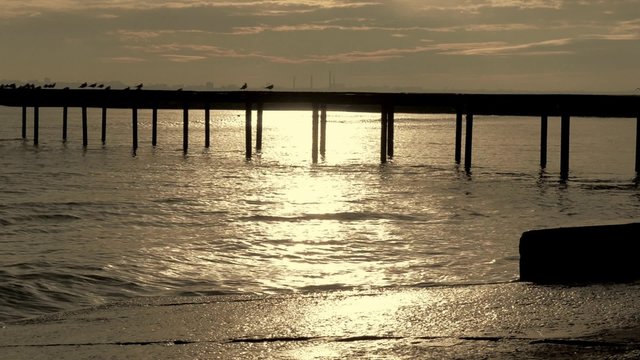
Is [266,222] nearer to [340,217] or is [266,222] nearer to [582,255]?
[340,217]

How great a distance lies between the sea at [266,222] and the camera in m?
13.7

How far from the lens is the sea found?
45.0 feet

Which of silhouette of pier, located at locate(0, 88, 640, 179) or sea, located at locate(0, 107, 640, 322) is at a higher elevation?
silhouette of pier, located at locate(0, 88, 640, 179)

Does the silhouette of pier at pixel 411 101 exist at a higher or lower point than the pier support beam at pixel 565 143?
higher

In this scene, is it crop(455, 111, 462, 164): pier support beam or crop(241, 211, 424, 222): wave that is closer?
crop(241, 211, 424, 222): wave

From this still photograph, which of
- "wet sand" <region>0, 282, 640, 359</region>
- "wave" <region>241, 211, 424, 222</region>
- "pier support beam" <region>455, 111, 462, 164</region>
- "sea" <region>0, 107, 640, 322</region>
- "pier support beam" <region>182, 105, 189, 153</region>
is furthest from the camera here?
"pier support beam" <region>182, 105, 189, 153</region>

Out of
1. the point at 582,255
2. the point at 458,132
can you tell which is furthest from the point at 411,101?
the point at 582,255

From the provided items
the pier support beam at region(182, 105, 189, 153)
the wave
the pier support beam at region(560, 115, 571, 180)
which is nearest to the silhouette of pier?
the pier support beam at region(560, 115, 571, 180)

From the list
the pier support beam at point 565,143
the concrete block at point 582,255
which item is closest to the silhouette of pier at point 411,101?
the pier support beam at point 565,143

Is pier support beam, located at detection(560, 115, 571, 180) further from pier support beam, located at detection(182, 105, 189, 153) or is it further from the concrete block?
the concrete block

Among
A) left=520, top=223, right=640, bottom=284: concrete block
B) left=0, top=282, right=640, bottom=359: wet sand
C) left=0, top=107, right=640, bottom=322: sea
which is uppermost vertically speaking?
left=520, top=223, right=640, bottom=284: concrete block

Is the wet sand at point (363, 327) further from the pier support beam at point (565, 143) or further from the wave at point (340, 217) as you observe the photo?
the pier support beam at point (565, 143)

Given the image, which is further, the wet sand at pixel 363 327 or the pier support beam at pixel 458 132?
the pier support beam at pixel 458 132

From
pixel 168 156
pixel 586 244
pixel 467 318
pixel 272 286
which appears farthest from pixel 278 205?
pixel 168 156
